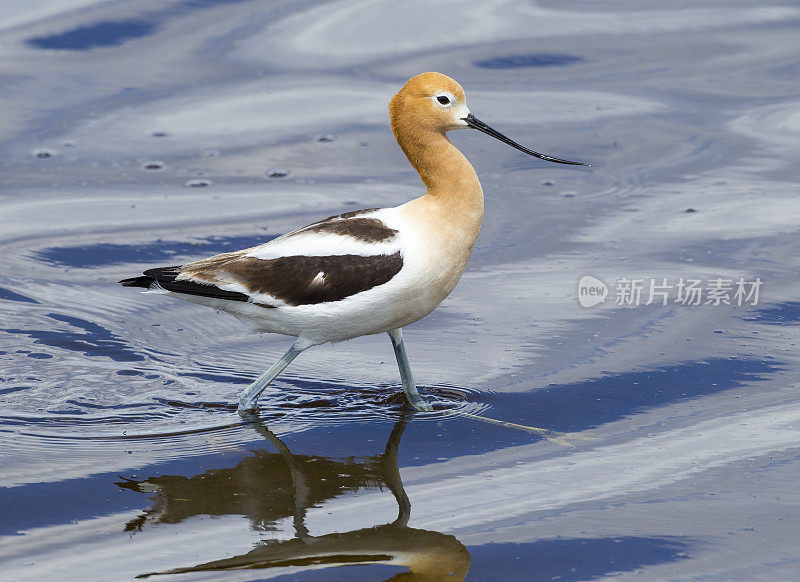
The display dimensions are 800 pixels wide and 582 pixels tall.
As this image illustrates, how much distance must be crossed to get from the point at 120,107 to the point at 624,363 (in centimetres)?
666

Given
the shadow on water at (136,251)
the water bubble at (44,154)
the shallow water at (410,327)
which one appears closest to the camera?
the shallow water at (410,327)

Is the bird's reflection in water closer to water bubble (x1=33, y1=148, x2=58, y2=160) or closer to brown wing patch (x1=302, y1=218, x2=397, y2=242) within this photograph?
brown wing patch (x1=302, y1=218, x2=397, y2=242)

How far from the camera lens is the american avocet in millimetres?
6789

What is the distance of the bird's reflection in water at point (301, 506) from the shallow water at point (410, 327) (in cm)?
2

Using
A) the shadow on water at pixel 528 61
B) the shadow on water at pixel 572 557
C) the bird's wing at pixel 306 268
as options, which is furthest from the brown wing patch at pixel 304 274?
the shadow on water at pixel 528 61

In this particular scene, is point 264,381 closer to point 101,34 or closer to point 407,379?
point 407,379

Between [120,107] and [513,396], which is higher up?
[120,107]

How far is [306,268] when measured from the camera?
696cm

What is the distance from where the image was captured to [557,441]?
6812 mm

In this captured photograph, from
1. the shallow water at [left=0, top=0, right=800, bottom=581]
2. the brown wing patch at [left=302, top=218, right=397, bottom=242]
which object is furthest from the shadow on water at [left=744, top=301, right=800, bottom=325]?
the brown wing patch at [left=302, top=218, right=397, bottom=242]

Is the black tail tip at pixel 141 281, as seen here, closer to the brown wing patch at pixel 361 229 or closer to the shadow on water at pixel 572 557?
the brown wing patch at pixel 361 229

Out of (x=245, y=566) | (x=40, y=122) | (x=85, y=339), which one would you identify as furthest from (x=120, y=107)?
(x=245, y=566)

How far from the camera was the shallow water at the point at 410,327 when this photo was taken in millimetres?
5773

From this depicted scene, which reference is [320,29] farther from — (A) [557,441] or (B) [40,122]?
(A) [557,441]
